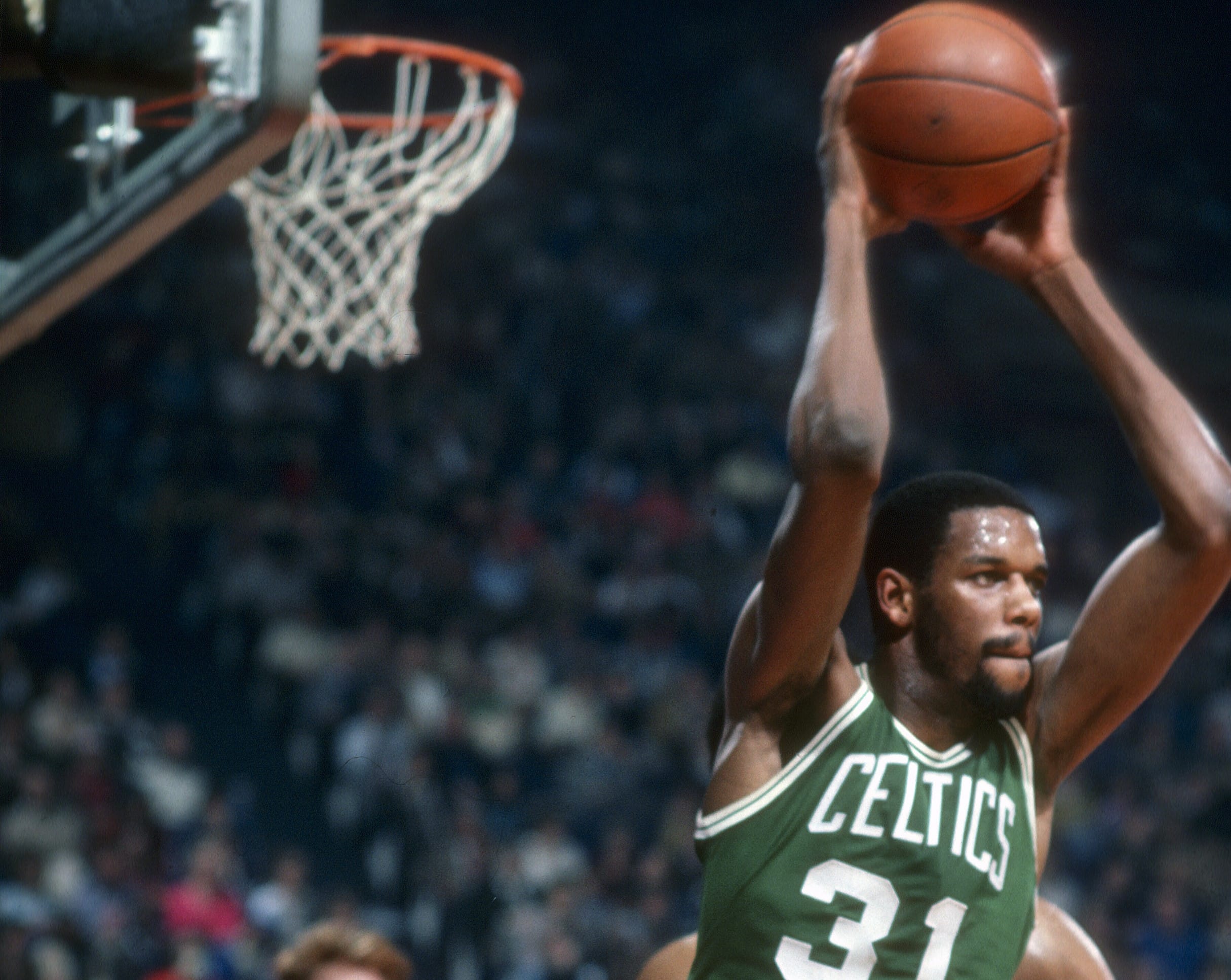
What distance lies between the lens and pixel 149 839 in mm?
8133

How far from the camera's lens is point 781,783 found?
2.26 metres

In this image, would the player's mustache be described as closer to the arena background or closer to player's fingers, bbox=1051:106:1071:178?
player's fingers, bbox=1051:106:1071:178

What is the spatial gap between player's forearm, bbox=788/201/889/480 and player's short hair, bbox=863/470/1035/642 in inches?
11.6

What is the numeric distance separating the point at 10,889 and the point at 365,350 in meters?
3.62

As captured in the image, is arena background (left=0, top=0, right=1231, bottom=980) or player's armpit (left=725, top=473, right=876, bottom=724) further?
arena background (left=0, top=0, right=1231, bottom=980)

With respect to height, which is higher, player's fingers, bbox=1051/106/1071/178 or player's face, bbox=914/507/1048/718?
player's fingers, bbox=1051/106/1071/178

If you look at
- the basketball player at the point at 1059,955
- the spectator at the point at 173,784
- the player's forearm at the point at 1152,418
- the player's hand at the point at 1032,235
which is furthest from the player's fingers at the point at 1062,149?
the spectator at the point at 173,784

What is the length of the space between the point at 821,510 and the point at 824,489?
27 millimetres

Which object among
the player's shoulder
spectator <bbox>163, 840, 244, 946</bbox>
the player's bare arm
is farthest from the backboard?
spectator <bbox>163, 840, 244, 946</bbox>

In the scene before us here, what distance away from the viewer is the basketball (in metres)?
2.35

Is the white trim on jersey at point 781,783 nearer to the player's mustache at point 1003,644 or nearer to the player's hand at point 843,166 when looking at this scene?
the player's mustache at point 1003,644

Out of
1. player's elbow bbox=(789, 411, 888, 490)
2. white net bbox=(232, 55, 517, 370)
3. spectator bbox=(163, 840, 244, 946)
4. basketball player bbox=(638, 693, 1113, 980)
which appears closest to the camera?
player's elbow bbox=(789, 411, 888, 490)

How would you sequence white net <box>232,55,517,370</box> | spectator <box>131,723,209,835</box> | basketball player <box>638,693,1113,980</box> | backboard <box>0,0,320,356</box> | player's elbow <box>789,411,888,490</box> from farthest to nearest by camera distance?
spectator <box>131,723,209,835</box> → white net <box>232,55,517,370</box> → backboard <box>0,0,320,356</box> → basketball player <box>638,693,1113,980</box> → player's elbow <box>789,411,888,490</box>

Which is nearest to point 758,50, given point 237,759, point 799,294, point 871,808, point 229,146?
point 799,294
